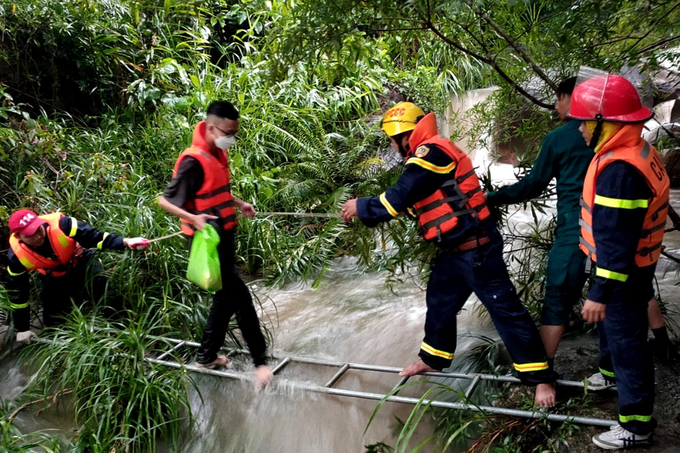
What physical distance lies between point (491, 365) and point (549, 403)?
0.60 m

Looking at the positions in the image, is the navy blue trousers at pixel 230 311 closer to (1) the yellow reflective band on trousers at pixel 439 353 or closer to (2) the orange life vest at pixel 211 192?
(2) the orange life vest at pixel 211 192

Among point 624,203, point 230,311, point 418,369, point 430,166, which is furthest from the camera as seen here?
point 230,311

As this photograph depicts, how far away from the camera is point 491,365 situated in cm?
346

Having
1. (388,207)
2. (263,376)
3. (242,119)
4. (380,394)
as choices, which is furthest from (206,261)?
(242,119)

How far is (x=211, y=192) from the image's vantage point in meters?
3.33

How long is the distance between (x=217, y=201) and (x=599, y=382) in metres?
2.31

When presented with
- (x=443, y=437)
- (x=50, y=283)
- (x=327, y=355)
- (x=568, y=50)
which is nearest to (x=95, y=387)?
(x=50, y=283)

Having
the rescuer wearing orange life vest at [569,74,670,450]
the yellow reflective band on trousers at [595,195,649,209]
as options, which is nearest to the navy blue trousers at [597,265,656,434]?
the rescuer wearing orange life vest at [569,74,670,450]

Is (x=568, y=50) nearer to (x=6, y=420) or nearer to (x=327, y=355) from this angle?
(x=327, y=355)

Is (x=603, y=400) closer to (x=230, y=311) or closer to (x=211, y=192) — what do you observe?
(x=230, y=311)

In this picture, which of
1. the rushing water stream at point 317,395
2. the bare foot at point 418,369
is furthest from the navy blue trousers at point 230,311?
the bare foot at point 418,369

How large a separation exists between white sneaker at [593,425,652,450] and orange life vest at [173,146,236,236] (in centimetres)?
223

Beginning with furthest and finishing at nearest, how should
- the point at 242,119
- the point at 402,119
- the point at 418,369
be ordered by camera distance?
the point at 242,119
the point at 418,369
the point at 402,119

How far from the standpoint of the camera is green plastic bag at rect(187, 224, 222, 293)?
3.19m
